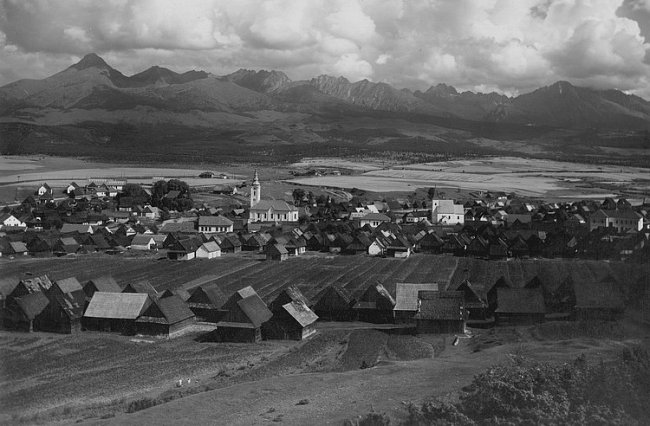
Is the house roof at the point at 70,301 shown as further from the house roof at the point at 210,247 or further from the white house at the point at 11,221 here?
the white house at the point at 11,221

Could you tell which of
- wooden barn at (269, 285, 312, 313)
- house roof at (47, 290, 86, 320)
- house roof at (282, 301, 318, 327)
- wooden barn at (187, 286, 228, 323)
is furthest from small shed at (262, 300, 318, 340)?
house roof at (47, 290, 86, 320)

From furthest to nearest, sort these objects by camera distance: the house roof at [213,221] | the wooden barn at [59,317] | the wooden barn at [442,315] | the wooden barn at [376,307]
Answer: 1. the house roof at [213,221]
2. the wooden barn at [376,307]
3. the wooden barn at [59,317]
4. the wooden barn at [442,315]

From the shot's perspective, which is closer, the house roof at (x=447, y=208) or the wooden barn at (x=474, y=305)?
the wooden barn at (x=474, y=305)

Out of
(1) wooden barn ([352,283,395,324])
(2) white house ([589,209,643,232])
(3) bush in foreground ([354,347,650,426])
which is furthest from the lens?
(2) white house ([589,209,643,232])

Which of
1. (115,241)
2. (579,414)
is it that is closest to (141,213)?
(115,241)

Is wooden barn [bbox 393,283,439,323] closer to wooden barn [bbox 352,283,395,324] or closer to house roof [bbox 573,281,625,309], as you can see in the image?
wooden barn [bbox 352,283,395,324]

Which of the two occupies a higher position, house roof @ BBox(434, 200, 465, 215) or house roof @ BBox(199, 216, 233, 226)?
house roof @ BBox(434, 200, 465, 215)

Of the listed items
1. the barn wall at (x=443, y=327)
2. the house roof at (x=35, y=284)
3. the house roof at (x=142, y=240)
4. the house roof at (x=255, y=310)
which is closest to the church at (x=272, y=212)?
the house roof at (x=142, y=240)

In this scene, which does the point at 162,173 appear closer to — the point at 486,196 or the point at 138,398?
the point at 486,196
